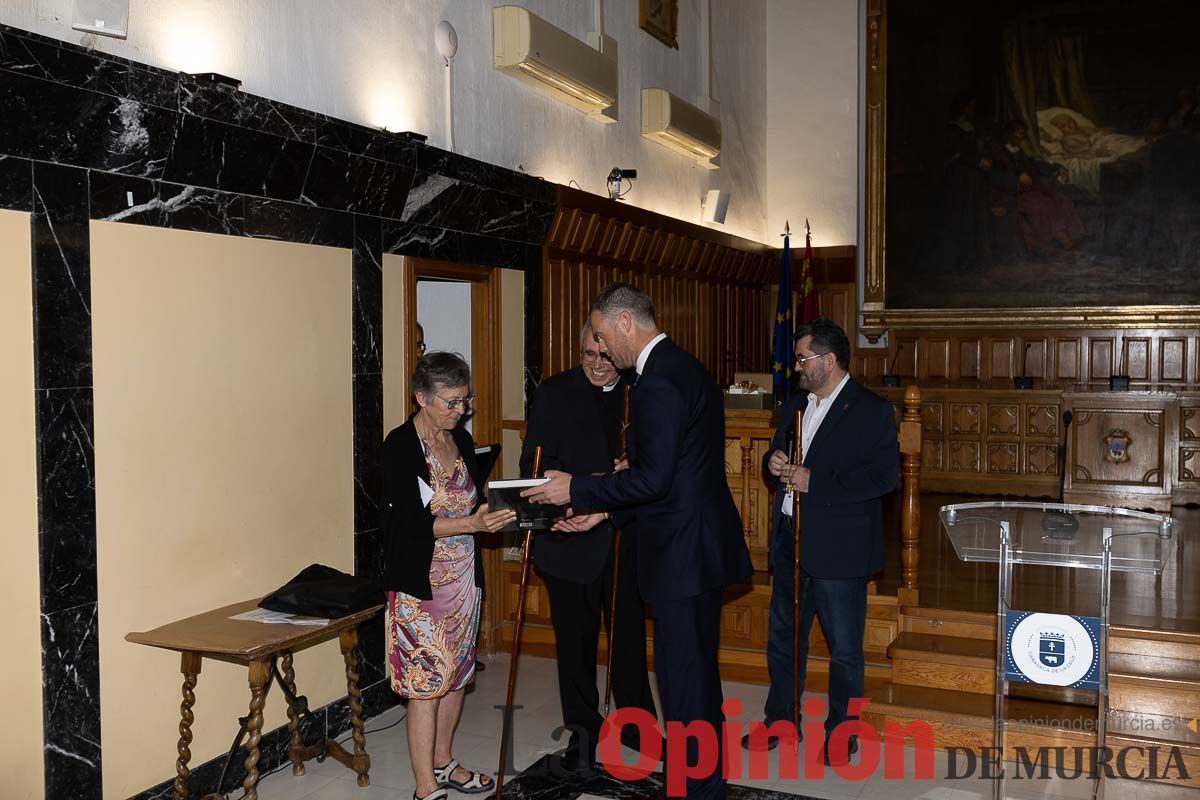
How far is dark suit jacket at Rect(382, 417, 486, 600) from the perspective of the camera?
134 inches

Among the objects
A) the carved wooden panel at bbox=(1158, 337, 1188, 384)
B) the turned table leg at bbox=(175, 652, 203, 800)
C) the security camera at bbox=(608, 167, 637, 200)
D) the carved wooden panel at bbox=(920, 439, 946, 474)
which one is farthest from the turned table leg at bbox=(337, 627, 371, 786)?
the carved wooden panel at bbox=(1158, 337, 1188, 384)

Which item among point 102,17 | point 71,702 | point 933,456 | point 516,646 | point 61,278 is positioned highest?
point 102,17

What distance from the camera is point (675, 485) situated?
128 inches

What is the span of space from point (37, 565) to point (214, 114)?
1.65 m

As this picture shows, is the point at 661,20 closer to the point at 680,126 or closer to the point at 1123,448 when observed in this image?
the point at 680,126

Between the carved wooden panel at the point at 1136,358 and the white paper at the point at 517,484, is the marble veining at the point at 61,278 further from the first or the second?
the carved wooden panel at the point at 1136,358

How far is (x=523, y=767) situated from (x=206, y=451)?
177 cm

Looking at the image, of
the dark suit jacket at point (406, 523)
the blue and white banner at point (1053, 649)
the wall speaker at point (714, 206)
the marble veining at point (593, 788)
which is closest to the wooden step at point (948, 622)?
the marble veining at point (593, 788)

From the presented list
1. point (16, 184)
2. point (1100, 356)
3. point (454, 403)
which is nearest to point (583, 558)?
point (454, 403)

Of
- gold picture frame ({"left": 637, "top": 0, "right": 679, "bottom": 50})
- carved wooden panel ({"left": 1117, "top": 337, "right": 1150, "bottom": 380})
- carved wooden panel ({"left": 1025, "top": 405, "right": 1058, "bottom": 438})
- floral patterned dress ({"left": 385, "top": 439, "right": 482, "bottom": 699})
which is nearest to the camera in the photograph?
floral patterned dress ({"left": 385, "top": 439, "right": 482, "bottom": 699})

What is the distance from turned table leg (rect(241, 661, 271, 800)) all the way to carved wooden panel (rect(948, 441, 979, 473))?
7.45 meters

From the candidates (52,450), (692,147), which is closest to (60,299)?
(52,450)

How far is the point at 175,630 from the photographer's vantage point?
3.64 metres

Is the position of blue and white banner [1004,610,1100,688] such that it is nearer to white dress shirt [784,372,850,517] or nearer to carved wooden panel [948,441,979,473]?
white dress shirt [784,372,850,517]
